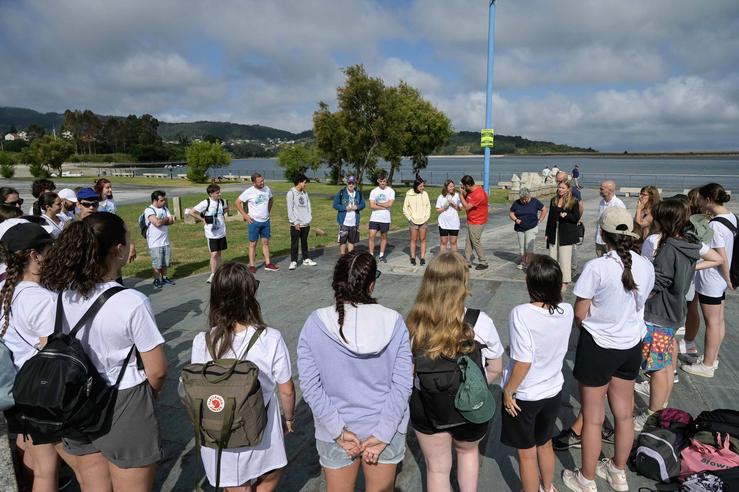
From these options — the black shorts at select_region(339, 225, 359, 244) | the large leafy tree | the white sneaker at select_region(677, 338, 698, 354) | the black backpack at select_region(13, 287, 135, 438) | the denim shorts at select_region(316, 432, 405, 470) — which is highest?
the large leafy tree

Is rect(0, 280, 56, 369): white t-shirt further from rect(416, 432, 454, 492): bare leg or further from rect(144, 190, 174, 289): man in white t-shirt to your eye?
rect(144, 190, 174, 289): man in white t-shirt

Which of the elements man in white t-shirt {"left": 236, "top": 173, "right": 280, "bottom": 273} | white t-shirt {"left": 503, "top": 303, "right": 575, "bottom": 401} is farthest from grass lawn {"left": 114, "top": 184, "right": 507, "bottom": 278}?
white t-shirt {"left": 503, "top": 303, "right": 575, "bottom": 401}

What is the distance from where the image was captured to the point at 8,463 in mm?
2580

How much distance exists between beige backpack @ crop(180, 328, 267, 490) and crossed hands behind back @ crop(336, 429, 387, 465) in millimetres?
435

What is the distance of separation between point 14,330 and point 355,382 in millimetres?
2032

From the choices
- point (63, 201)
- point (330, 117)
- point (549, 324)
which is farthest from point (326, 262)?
point (330, 117)

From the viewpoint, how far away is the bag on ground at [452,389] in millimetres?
2127

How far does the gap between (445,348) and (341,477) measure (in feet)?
2.68

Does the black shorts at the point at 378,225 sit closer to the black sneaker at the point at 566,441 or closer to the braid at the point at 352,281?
the black sneaker at the point at 566,441

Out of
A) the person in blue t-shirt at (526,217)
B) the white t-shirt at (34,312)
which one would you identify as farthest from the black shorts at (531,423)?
the person in blue t-shirt at (526,217)

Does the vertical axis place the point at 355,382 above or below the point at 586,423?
above

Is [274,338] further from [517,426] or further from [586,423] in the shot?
[586,423]

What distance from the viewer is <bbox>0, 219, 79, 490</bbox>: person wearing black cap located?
2184 mm

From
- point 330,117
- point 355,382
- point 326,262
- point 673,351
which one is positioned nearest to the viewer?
point 355,382
